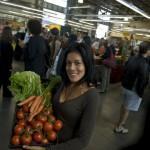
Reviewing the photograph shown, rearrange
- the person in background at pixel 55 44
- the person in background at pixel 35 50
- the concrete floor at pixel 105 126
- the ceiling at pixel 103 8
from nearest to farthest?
1. the concrete floor at pixel 105 126
2. the person in background at pixel 35 50
3. the person in background at pixel 55 44
4. the ceiling at pixel 103 8

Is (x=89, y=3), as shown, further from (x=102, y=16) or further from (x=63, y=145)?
(x=63, y=145)

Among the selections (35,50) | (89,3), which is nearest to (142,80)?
(35,50)

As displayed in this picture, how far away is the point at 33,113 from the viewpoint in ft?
6.06

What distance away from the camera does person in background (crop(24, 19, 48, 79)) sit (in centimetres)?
Answer: 437

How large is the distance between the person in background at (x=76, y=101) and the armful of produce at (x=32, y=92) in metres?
0.13

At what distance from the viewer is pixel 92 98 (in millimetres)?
1646

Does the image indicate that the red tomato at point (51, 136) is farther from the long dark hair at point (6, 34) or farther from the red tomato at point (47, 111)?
the long dark hair at point (6, 34)

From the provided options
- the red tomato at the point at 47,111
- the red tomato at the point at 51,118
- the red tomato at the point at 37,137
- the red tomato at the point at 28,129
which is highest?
the red tomato at the point at 47,111

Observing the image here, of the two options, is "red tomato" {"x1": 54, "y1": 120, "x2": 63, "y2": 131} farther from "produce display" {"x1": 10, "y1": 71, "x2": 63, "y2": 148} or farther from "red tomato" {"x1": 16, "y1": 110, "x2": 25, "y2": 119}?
"red tomato" {"x1": 16, "y1": 110, "x2": 25, "y2": 119}

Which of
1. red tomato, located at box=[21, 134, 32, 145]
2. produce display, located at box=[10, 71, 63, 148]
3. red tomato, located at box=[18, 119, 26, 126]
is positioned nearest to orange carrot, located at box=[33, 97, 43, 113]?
produce display, located at box=[10, 71, 63, 148]

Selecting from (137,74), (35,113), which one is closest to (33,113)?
(35,113)

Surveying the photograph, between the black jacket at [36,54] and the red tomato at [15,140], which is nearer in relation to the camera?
the red tomato at [15,140]

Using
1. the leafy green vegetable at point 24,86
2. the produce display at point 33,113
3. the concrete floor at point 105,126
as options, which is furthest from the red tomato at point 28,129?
the concrete floor at point 105,126

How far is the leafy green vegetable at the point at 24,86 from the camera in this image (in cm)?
197
